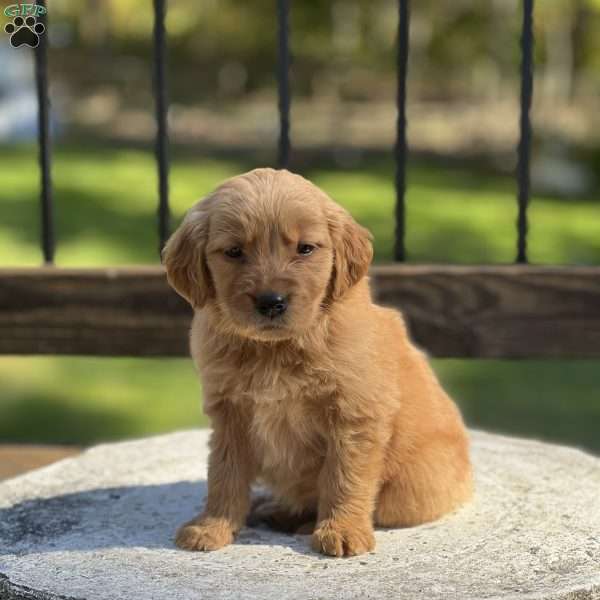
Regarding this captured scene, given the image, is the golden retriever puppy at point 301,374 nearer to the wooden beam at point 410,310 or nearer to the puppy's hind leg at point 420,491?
the puppy's hind leg at point 420,491

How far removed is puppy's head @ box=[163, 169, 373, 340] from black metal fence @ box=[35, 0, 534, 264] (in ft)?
3.04

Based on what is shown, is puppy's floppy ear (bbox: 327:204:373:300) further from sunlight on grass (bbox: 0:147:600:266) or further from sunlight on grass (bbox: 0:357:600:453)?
sunlight on grass (bbox: 0:147:600:266)

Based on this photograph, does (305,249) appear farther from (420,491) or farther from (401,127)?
(401,127)

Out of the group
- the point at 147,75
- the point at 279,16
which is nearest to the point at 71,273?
the point at 279,16

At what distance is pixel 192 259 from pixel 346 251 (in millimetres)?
345

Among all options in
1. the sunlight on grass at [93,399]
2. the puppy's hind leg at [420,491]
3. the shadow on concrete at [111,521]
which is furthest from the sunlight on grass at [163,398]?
the puppy's hind leg at [420,491]

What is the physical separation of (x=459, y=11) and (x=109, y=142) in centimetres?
500

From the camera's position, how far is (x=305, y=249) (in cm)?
261

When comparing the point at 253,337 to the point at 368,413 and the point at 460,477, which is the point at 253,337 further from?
the point at 460,477

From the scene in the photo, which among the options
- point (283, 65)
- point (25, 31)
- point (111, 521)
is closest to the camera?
point (111, 521)

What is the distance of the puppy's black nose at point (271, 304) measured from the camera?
2508 millimetres

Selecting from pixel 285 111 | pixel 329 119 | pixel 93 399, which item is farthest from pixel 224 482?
pixel 329 119

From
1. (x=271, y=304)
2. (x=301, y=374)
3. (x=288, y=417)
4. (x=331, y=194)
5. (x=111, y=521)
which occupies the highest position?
(x=271, y=304)

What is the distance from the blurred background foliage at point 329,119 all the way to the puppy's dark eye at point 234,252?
785cm
